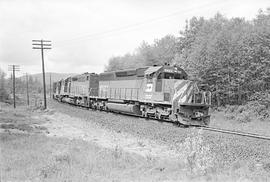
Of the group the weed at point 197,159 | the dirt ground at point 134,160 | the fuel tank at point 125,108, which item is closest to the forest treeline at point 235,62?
the fuel tank at point 125,108

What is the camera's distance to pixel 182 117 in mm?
16625

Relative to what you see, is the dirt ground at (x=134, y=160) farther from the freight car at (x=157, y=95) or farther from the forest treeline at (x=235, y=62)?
the forest treeline at (x=235, y=62)

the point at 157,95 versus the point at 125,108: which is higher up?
the point at 157,95

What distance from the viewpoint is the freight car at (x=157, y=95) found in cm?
1694

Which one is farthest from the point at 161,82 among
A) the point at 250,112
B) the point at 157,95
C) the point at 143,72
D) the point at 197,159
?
the point at 197,159

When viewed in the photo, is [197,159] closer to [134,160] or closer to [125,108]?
→ [134,160]

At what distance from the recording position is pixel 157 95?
1848 cm

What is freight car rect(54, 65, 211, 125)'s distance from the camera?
16938 millimetres

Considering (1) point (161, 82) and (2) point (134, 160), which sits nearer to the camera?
(2) point (134, 160)

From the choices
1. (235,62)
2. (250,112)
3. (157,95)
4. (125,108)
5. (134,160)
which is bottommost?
(134,160)

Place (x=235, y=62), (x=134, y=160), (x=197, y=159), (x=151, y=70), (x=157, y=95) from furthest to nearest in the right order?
(x=235, y=62)
(x=151, y=70)
(x=157, y=95)
(x=134, y=160)
(x=197, y=159)

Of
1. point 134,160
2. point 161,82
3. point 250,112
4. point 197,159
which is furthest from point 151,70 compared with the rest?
point 197,159

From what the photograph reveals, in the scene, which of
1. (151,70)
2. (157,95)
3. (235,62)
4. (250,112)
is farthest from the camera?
(235,62)

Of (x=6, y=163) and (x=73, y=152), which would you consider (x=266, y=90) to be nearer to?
(x=73, y=152)
